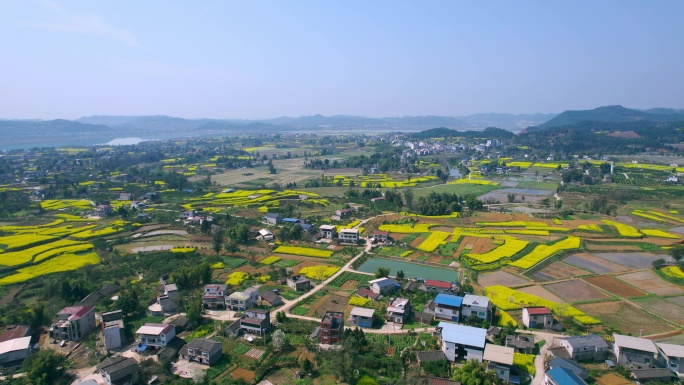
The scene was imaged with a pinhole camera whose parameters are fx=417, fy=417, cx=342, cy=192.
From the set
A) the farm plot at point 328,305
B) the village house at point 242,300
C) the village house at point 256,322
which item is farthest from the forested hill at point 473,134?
the village house at point 256,322

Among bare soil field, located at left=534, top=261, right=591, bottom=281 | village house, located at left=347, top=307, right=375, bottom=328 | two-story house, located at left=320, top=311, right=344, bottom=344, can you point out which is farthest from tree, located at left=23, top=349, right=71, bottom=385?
bare soil field, located at left=534, top=261, right=591, bottom=281

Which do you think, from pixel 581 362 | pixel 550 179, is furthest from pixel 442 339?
pixel 550 179

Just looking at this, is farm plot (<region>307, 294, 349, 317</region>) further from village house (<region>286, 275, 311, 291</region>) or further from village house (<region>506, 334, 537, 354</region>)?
village house (<region>506, 334, 537, 354</region>)

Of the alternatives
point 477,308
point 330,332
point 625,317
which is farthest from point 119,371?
point 625,317

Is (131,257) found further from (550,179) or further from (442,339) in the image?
(550,179)

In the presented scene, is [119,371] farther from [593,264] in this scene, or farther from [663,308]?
[593,264]
